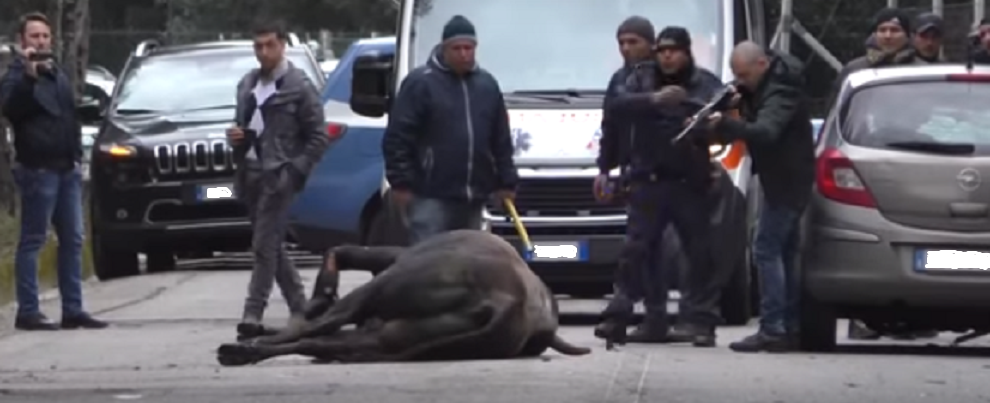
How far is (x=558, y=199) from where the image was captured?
16.3 metres

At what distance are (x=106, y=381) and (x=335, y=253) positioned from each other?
1411 millimetres

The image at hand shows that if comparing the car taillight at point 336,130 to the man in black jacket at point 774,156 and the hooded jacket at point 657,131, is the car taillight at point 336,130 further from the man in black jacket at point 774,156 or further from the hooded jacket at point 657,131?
the man in black jacket at point 774,156

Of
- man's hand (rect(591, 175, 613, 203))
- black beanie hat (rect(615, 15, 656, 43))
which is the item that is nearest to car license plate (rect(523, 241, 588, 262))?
man's hand (rect(591, 175, 613, 203))

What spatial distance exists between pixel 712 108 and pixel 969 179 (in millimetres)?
1335

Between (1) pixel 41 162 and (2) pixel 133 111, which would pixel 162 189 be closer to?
(2) pixel 133 111

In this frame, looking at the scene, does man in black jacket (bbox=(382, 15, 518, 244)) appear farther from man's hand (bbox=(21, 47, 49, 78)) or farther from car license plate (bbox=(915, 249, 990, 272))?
man's hand (bbox=(21, 47, 49, 78))

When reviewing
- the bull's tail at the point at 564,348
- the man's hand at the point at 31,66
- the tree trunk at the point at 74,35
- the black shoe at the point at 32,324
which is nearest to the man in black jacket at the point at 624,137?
the bull's tail at the point at 564,348

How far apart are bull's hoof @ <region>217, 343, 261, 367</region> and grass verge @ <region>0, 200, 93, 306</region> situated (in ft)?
20.6

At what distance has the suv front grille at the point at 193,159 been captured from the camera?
70.3 ft

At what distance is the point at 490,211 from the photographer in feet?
53.4

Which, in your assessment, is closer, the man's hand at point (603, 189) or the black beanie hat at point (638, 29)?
the man's hand at point (603, 189)

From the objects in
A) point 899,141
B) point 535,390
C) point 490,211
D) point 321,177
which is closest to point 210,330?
point 490,211

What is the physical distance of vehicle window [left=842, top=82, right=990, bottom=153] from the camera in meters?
14.1

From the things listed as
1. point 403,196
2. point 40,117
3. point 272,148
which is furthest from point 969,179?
point 40,117
